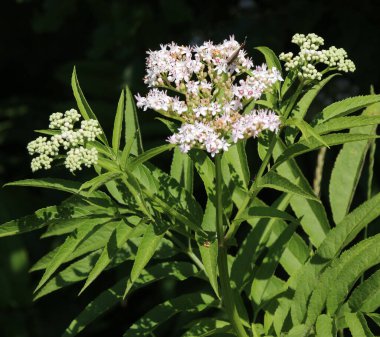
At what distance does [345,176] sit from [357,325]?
725 millimetres

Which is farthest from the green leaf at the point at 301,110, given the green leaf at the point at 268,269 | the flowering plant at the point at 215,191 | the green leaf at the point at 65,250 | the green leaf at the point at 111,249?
the green leaf at the point at 65,250

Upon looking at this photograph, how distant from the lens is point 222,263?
79.6 inches

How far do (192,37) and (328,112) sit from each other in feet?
9.20

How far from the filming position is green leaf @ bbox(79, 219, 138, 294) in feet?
5.89

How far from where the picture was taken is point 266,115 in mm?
1931

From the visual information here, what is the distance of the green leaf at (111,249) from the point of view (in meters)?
1.79

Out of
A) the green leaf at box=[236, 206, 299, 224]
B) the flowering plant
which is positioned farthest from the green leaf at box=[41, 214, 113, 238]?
the green leaf at box=[236, 206, 299, 224]

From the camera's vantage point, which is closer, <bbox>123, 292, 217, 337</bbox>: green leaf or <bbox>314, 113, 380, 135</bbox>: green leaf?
<bbox>314, 113, 380, 135</bbox>: green leaf

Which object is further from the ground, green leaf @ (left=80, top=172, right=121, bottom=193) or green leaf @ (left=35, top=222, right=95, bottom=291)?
green leaf @ (left=80, top=172, right=121, bottom=193)

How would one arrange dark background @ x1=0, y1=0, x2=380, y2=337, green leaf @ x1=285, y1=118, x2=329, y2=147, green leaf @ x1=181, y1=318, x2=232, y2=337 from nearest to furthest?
green leaf @ x1=285, y1=118, x2=329, y2=147
green leaf @ x1=181, y1=318, x2=232, y2=337
dark background @ x1=0, y1=0, x2=380, y2=337

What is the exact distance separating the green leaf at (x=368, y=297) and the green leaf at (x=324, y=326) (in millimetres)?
91

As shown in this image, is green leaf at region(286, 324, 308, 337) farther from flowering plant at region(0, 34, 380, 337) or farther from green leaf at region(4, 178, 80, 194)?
green leaf at region(4, 178, 80, 194)

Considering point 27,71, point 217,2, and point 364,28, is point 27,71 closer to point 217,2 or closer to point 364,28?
point 217,2

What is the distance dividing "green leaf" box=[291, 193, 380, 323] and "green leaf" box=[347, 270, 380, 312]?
139 mm
